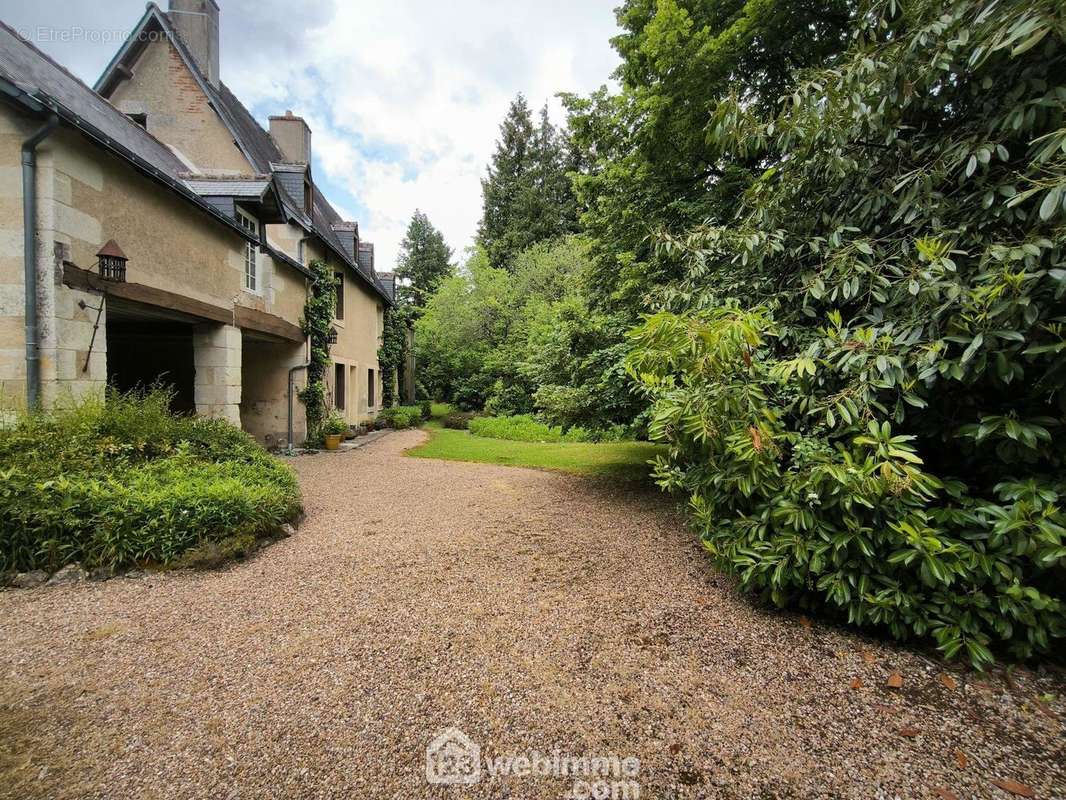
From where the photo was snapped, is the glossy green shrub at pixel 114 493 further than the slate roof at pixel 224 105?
No

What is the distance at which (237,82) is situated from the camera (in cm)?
1270

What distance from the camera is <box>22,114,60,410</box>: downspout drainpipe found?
4566mm

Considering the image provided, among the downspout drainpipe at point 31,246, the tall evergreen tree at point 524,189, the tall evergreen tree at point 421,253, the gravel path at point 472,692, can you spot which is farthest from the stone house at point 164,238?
the tall evergreen tree at point 421,253

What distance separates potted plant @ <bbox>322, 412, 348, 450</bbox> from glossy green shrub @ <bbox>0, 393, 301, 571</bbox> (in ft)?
18.3

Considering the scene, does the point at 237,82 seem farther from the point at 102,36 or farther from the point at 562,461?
the point at 562,461

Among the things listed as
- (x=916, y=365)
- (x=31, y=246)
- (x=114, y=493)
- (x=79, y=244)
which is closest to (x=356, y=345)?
(x=79, y=244)

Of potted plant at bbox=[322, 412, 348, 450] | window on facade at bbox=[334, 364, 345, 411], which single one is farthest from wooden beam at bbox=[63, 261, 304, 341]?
window on facade at bbox=[334, 364, 345, 411]

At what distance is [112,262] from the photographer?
5.18 meters

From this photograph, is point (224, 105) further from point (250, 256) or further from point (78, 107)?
point (78, 107)

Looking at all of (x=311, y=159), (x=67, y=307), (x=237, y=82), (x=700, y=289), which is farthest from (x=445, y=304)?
(x=700, y=289)

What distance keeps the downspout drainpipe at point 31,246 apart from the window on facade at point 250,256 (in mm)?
3699

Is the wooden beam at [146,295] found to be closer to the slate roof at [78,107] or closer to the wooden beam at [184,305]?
the wooden beam at [184,305]

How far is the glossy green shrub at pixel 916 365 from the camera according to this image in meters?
2.16

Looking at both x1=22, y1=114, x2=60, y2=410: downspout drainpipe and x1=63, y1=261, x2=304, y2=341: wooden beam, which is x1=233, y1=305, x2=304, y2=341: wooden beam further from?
x1=22, y1=114, x2=60, y2=410: downspout drainpipe
